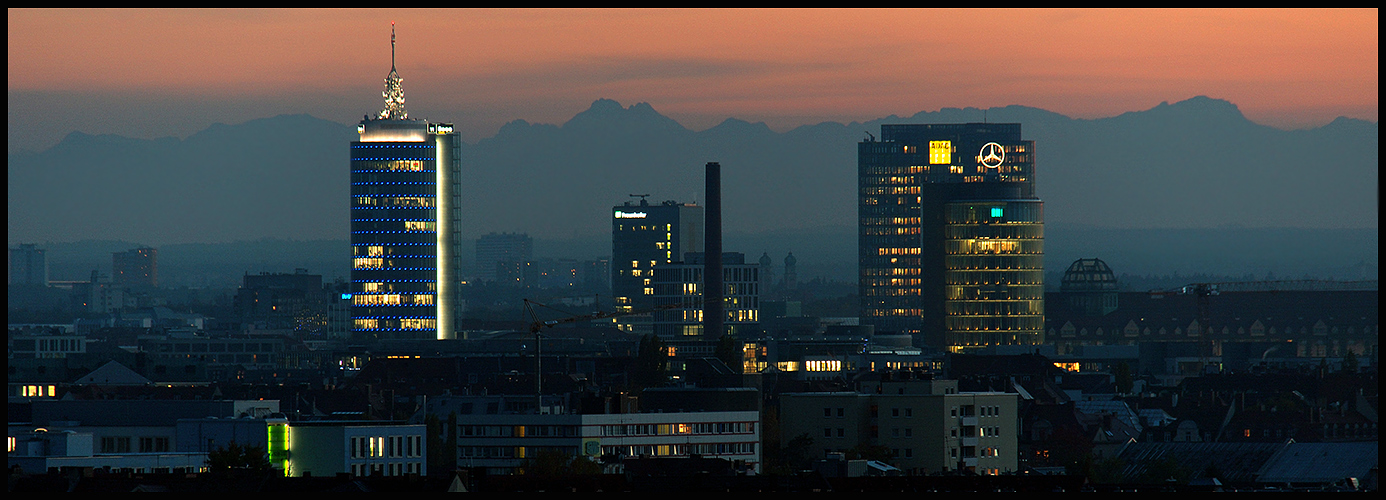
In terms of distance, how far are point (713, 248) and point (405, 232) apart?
1300 inches

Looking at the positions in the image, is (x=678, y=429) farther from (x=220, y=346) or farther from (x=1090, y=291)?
(x=1090, y=291)

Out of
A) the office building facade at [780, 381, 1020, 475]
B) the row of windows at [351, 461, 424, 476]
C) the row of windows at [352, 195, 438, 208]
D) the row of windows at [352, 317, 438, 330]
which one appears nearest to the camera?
the row of windows at [351, 461, 424, 476]

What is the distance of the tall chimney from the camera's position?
6412 inches

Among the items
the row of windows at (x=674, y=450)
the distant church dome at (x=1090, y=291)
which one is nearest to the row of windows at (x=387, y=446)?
the row of windows at (x=674, y=450)

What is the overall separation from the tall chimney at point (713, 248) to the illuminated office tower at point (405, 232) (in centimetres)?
2651

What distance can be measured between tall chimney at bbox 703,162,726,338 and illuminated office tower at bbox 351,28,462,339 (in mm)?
26505

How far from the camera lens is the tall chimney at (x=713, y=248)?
16288 cm

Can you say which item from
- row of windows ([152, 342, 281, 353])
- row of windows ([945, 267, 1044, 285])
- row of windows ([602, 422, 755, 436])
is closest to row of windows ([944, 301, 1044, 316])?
row of windows ([945, 267, 1044, 285])

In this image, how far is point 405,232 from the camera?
18438cm

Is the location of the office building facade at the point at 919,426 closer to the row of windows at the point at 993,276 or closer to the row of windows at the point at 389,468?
the row of windows at the point at 389,468

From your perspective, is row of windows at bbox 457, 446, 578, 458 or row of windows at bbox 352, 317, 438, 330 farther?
row of windows at bbox 352, 317, 438, 330

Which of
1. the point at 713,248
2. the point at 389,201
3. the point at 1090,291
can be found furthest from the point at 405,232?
the point at 1090,291

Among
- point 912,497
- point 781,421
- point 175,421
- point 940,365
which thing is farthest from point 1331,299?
point 912,497

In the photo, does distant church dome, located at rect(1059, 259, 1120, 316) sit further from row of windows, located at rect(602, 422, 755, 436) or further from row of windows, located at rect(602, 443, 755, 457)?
row of windows, located at rect(602, 443, 755, 457)
